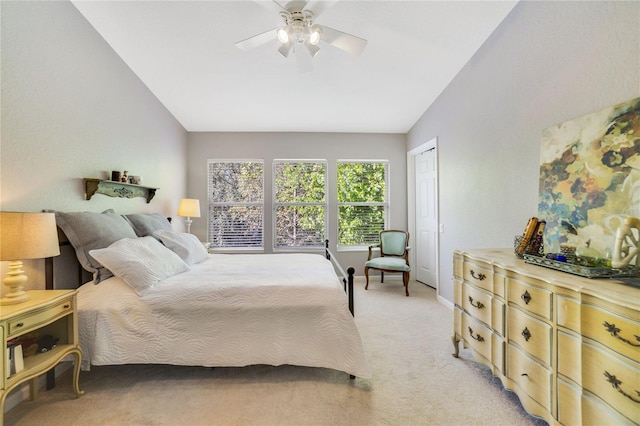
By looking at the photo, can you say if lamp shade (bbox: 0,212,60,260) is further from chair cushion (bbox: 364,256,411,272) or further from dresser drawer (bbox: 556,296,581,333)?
chair cushion (bbox: 364,256,411,272)

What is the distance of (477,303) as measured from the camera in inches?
83.4

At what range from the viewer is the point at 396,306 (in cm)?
→ 371

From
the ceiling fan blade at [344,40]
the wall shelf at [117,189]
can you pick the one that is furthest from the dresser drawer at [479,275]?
the wall shelf at [117,189]

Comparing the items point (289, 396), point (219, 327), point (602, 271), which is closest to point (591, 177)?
point (602, 271)

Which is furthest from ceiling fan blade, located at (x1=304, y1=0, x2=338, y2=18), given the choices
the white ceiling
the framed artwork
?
the framed artwork

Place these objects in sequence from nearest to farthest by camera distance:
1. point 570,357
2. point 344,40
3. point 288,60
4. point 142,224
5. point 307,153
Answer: point 570,357
point 344,40
point 142,224
point 288,60
point 307,153

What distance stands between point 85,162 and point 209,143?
2.40m

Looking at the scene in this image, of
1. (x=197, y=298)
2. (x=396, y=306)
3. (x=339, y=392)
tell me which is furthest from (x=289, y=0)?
(x=396, y=306)

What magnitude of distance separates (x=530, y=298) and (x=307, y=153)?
392cm

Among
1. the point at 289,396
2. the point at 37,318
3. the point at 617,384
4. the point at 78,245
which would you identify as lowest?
the point at 289,396

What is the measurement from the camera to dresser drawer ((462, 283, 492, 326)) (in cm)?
200

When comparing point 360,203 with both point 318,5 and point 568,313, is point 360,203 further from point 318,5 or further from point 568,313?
point 568,313

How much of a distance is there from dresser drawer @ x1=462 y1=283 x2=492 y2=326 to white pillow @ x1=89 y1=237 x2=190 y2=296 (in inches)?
96.8

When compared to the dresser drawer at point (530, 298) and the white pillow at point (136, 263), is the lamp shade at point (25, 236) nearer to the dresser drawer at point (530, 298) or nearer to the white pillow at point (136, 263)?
the white pillow at point (136, 263)
